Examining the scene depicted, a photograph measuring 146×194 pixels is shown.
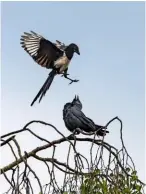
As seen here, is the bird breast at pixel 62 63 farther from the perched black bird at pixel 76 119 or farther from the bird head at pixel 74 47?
the perched black bird at pixel 76 119

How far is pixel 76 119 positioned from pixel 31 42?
814 mm

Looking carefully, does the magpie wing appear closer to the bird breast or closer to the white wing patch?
the bird breast

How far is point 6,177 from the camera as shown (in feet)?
12.4

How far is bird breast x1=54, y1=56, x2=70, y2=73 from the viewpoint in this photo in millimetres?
5388

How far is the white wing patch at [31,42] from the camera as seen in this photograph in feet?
18.2

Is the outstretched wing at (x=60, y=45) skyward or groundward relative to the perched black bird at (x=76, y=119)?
skyward

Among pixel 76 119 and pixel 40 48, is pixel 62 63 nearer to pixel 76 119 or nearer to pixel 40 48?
pixel 40 48

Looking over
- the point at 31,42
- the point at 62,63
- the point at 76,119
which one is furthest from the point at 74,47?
the point at 76,119

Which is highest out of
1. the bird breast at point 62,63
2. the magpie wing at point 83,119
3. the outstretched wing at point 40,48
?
the outstretched wing at point 40,48

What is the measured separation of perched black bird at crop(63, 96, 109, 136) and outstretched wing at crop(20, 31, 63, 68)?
44 cm

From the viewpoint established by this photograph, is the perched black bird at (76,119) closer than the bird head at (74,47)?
Yes

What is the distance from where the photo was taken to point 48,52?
557 cm

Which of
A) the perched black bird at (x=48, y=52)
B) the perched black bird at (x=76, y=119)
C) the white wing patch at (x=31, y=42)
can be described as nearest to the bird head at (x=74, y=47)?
the perched black bird at (x=48, y=52)

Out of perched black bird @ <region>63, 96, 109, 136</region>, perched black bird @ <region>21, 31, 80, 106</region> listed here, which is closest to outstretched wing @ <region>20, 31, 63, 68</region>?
perched black bird @ <region>21, 31, 80, 106</region>
